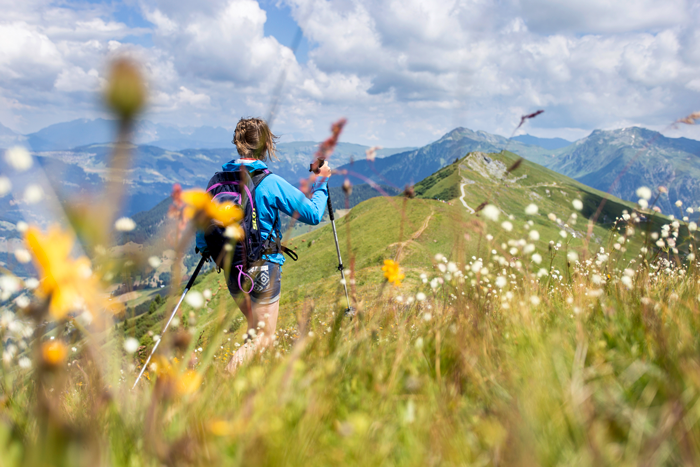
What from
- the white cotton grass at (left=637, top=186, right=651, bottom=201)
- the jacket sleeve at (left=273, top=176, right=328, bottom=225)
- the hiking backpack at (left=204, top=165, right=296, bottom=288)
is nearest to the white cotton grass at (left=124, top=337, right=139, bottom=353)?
the hiking backpack at (left=204, top=165, right=296, bottom=288)

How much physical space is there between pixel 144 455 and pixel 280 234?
3845 millimetres

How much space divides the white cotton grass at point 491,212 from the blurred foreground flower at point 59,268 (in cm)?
266

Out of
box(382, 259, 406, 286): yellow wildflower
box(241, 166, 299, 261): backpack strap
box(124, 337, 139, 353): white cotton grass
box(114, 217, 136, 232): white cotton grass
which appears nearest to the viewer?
box(114, 217, 136, 232): white cotton grass

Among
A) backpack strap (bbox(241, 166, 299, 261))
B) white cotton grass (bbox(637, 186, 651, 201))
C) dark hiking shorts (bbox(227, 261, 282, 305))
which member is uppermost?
white cotton grass (bbox(637, 186, 651, 201))

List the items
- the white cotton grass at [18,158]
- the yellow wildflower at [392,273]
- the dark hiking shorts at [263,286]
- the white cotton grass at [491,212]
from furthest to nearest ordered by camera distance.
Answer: the dark hiking shorts at [263,286] → the white cotton grass at [491,212] → the yellow wildflower at [392,273] → the white cotton grass at [18,158]

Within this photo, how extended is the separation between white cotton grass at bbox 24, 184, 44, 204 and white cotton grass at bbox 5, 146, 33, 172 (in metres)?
0.10

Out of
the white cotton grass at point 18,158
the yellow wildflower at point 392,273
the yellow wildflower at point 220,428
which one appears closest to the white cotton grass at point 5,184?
the white cotton grass at point 18,158

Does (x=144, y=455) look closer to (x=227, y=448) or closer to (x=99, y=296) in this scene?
(x=227, y=448)

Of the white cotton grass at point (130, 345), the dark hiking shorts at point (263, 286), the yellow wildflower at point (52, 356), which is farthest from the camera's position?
the dark hiking shorts at point (263, 286)

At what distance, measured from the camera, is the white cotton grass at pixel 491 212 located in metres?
3.23

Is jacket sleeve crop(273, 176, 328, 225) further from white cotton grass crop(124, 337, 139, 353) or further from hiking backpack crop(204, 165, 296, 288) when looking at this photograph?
white cotton grass crop(124, 337, 139, 353)

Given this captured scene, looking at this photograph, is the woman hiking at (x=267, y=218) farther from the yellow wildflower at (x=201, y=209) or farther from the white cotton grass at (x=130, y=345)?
the yellow wildflower at (x=201, y=209)

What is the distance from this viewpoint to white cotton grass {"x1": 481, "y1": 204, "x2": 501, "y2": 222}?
323 cm

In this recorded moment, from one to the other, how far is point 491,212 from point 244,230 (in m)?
2.60
